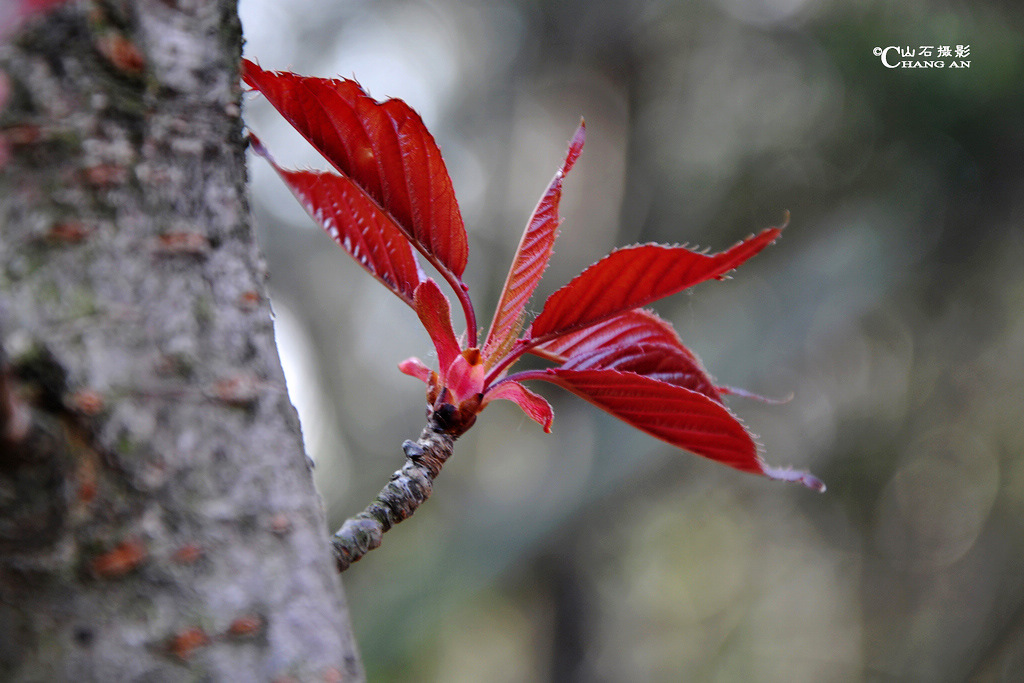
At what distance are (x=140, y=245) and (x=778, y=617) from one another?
6027 millimetres

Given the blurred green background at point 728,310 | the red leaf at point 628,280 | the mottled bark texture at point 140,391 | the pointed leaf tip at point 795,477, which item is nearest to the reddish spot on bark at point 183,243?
the mottled bark texture at point 140,391

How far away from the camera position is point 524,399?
0.52 meters

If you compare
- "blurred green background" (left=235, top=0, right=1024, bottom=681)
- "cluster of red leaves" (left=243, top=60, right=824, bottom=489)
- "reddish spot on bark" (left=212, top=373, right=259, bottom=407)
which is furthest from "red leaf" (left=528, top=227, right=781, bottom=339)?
"blurred green background" (left=235, top=0, right=1024, bottom=681)

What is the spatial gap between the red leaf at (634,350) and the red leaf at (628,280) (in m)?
0.05

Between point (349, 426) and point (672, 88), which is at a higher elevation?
point (672, 88)

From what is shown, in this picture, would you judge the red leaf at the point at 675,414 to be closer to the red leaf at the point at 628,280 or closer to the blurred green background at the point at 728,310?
the red leaf at the point at 628,280

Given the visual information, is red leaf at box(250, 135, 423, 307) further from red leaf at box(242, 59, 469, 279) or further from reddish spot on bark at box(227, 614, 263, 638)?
reddish spot on bark at box(227, 614, 263, 638)

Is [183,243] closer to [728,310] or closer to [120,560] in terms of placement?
[120,560]

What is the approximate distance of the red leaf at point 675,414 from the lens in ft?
1.49

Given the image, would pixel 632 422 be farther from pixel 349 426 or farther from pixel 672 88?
pixel 349 426

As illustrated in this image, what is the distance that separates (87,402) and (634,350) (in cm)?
40

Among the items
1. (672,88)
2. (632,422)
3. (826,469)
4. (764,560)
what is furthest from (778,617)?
(632,422)

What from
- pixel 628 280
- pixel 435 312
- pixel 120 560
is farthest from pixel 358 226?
pixel 120 560

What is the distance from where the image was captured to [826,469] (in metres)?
3.87
